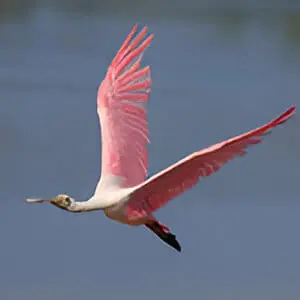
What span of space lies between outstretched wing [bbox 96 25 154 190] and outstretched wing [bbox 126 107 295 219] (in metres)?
0.32

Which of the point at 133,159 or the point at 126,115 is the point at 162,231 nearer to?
the point at 133,159

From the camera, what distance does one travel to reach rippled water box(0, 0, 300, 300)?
6.01 metres

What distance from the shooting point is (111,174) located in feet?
15.0

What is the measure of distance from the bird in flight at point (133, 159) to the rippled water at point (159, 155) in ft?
3.56

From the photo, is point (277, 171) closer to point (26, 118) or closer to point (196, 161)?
point (26, 118)

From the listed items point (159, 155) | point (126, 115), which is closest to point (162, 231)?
point (126, 115)

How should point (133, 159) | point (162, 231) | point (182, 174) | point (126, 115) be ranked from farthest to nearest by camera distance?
point (126, 115) → point (133, 159) → point (162, 231) → point (182, 174)

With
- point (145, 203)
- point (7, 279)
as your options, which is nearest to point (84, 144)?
point (7, 279)

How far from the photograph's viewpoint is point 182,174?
164 inches

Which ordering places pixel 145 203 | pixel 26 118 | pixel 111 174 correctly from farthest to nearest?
1. pixel 26 118
2. pixel 111 174
3. pixel 145 203

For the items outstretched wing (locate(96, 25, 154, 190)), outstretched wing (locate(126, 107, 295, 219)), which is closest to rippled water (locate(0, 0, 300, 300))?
outstretched wing (locate(96, 25, 154, 190))

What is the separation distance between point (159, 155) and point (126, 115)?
282 cm

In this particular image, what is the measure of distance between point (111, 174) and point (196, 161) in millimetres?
537

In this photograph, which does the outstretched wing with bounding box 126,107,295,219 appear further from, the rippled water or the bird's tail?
the rippled water
